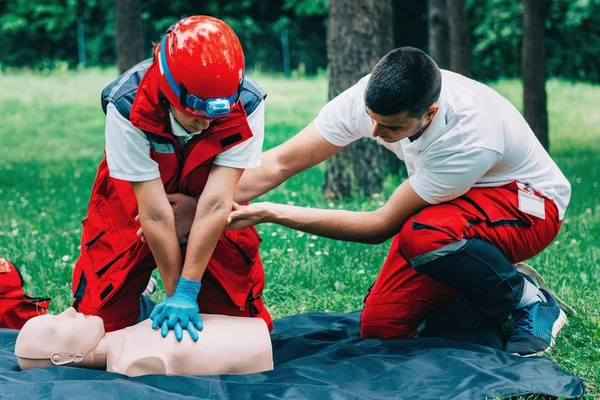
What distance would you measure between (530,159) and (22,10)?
22499mm

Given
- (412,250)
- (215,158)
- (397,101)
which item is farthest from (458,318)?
(215,158)

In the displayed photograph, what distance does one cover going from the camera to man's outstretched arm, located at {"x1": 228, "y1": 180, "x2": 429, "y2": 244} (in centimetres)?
342

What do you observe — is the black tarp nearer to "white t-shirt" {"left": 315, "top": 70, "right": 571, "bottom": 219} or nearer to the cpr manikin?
the cpr manikin

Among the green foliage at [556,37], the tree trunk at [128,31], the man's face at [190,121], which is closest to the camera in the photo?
the man's face at [190,121]

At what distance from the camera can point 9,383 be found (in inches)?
112

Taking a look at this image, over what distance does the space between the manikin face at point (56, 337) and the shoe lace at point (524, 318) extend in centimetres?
178

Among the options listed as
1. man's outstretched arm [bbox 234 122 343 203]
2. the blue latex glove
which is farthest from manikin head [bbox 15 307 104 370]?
man's outstretched arm [bbox 234 122 343 203]

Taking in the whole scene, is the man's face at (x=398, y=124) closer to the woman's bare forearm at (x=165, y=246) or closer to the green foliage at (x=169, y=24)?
the woman's bare forearm at (x=165, y=246)

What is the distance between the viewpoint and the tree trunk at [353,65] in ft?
20.7

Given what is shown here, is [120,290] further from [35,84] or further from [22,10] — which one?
[22,10]

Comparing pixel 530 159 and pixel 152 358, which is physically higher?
pixel 530 159

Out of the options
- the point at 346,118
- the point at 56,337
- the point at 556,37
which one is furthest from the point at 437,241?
the point at 556,37

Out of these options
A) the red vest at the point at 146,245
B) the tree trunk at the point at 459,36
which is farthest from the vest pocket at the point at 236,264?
the tree trunk at the point at 459,36

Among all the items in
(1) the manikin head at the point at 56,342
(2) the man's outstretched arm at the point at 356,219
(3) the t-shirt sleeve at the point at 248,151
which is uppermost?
(3) the t-shirt sleeve at the point at 248,151
